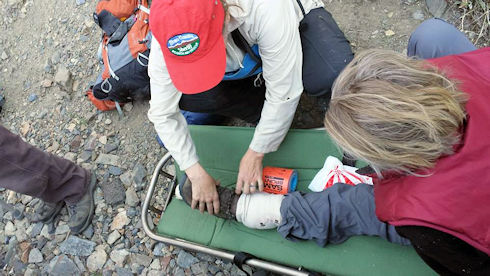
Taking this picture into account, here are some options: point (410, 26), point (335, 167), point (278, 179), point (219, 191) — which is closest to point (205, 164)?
point (219, 191)

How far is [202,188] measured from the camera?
207 cm

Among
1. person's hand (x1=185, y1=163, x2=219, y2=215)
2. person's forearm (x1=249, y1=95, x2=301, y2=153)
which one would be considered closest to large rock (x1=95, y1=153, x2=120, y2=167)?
person's hand (x1=185, y1=163, x2=219, y2=215)

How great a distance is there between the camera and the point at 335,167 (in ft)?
6.98

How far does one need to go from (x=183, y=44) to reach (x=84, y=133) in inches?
77.6

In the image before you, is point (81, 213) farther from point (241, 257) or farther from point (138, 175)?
point (241, 257)

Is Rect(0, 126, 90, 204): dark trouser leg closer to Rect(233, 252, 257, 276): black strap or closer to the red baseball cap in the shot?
the red baseball cap

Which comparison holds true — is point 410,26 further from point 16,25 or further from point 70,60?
point 16,25

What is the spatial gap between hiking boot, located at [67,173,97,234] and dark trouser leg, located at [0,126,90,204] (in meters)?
0.04

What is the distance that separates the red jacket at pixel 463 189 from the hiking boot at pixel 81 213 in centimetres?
212

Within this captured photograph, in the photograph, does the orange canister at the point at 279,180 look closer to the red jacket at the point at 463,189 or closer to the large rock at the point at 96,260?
the red jacket at the point at 463,189

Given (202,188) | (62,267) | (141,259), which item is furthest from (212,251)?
(62,267)

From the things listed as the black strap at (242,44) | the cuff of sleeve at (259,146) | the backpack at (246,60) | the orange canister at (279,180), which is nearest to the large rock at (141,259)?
the orange canister at (279,180)

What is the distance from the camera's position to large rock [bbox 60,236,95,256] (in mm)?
2646

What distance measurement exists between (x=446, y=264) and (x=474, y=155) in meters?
0.43
